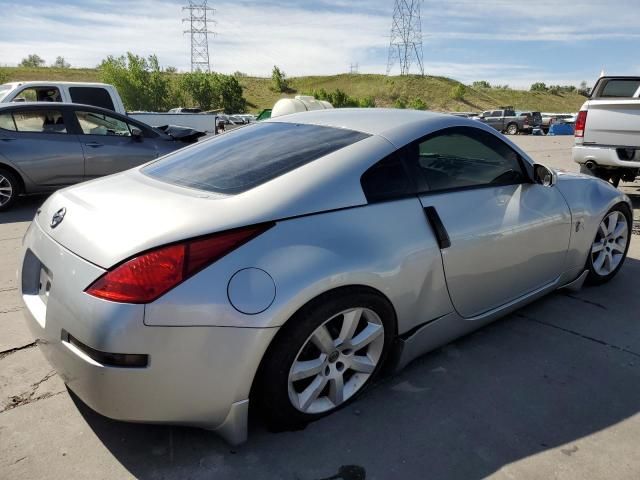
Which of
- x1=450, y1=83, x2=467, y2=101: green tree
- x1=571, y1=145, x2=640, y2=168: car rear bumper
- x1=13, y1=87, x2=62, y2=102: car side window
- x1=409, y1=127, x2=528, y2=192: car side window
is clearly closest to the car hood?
x1=409, y1=127, x2=528, y2=192: car side window

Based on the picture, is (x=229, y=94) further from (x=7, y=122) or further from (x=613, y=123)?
(x=613, y=123)

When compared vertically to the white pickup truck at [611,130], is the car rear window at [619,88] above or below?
above

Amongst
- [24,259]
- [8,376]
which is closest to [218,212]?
[24,259]

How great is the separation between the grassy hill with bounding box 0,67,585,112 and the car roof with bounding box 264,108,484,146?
265ft

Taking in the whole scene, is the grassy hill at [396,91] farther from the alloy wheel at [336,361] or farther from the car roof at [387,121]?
the alloy wheel at [336,361]

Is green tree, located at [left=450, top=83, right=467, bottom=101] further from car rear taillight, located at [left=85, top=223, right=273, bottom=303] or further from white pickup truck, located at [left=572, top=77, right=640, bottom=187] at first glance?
car rear taillight, located at [left=85, top=223, right=273, bottom=303]

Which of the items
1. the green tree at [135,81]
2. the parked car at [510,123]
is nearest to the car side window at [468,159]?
the parked car at [510,123]

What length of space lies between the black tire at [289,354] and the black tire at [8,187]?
6203 millimetres

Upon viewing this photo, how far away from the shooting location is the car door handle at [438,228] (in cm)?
261

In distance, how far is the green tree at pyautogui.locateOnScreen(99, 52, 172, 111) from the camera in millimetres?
62000

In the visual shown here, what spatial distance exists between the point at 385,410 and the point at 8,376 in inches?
80.9

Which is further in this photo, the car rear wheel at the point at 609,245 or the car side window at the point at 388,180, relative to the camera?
the car rear wheel at the point at 609,245

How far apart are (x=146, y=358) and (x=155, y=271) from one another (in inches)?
12.6

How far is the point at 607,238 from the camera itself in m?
4.07
